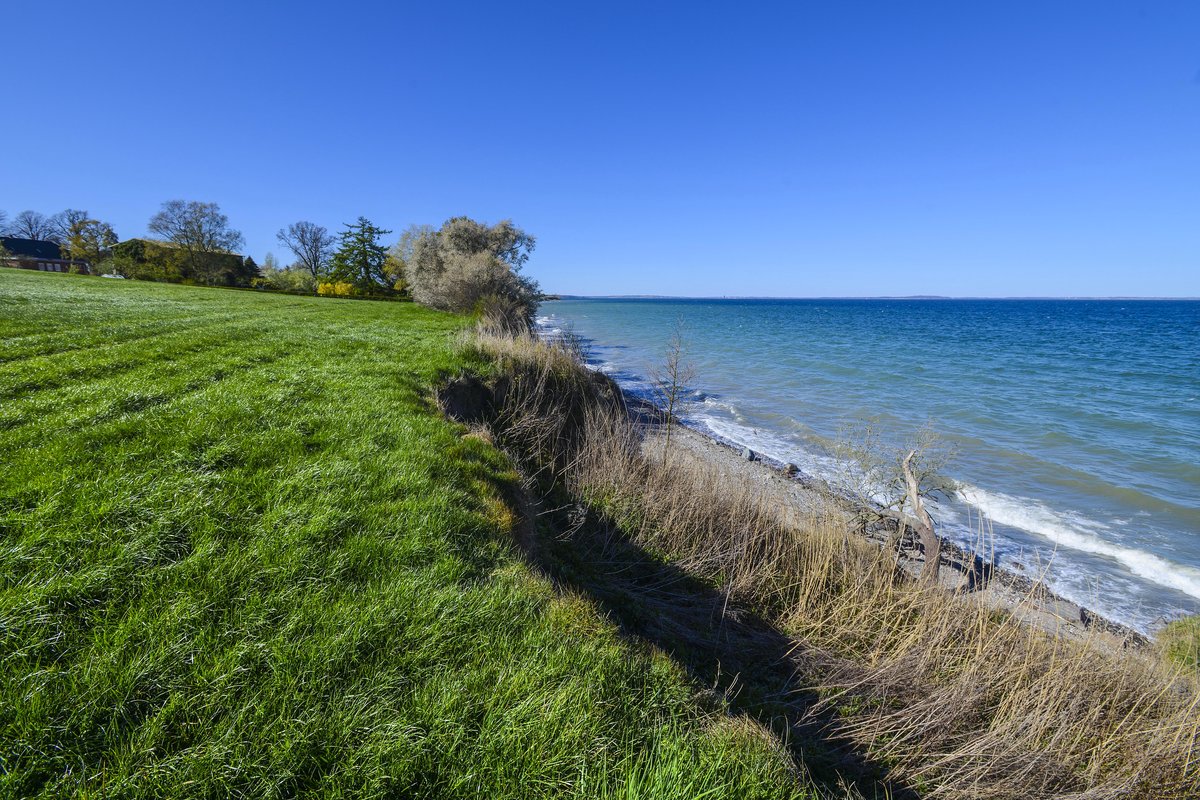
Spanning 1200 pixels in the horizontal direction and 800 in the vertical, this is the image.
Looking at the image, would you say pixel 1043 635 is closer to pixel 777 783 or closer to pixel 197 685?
pixel 777 783

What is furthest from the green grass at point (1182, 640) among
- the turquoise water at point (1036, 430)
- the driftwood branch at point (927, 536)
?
the driftwood branch at point (927, 536)

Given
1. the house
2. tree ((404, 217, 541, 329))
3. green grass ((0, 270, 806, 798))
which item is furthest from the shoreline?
the house

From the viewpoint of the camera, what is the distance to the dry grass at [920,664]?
3561 mm

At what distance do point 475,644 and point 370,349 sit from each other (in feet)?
35.9

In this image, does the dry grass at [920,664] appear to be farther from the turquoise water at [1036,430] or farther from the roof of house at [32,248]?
the roof of house at [32,248]

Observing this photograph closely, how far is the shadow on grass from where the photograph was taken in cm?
381

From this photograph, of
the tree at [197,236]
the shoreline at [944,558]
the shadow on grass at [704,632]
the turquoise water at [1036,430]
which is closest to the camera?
the shadow on grass at [704,632]

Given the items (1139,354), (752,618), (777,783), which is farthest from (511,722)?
(1139,354)

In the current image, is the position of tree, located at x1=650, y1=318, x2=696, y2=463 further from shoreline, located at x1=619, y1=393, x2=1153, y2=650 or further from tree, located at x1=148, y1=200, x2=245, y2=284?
tree, located at x1=148, y1=200, x2=245, y2=284

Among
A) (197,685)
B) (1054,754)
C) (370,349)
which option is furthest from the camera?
(370,349)

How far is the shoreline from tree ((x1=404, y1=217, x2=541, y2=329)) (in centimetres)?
1208

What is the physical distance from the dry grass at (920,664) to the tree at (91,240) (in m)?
78.5

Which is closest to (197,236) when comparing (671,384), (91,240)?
(91,240)

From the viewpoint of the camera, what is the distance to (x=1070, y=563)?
924cm
